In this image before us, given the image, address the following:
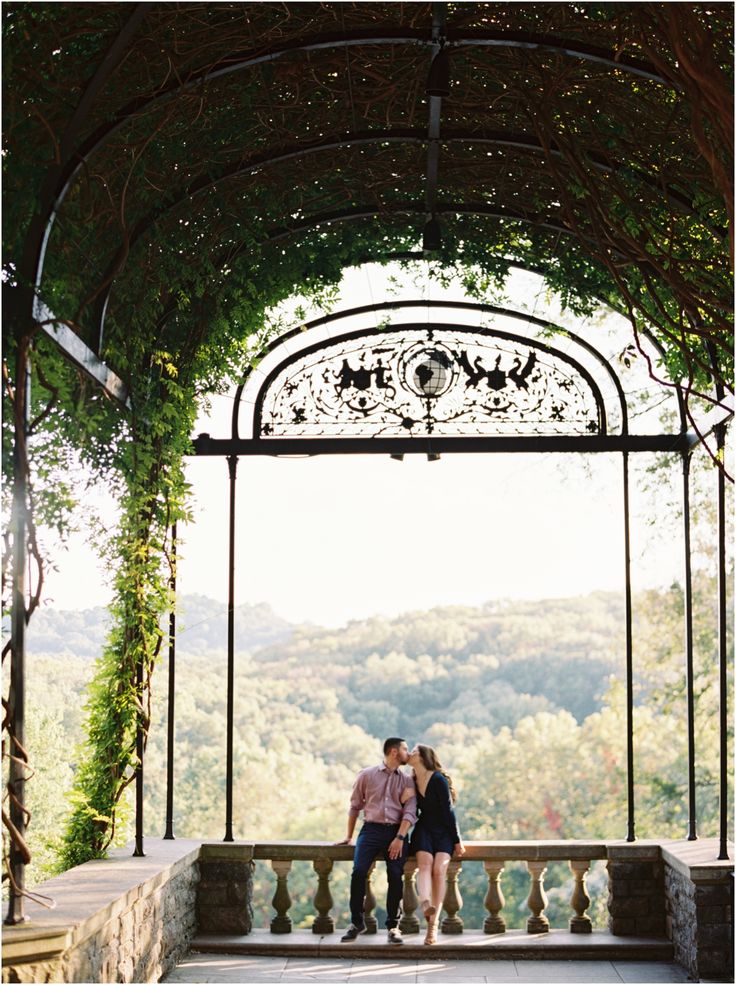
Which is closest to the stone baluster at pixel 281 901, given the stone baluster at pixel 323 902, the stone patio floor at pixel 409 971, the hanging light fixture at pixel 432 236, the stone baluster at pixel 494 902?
the stone baluster at pixel 323 902

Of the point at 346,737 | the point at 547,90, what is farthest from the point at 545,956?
the point at 346,737

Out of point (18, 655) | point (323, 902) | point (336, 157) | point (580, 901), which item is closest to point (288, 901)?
point (323, 902)

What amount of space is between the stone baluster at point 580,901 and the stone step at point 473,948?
0.15 m

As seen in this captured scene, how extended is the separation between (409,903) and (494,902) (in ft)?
1.72

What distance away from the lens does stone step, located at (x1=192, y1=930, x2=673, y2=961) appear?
6.75 metres

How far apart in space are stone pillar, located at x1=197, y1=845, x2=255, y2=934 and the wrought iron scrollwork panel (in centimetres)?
268

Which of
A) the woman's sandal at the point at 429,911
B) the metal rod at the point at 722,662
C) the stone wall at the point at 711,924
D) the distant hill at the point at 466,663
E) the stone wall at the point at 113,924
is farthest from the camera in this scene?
the distant hill at the point at 466,663

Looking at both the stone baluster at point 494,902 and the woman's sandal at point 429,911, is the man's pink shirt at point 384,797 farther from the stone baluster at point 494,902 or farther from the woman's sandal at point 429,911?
the stone baluster at point 494,902

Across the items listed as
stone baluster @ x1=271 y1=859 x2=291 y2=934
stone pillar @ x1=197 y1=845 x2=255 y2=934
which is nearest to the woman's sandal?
stone baluster @ x1=271 y1=859 x2=291 y2=934

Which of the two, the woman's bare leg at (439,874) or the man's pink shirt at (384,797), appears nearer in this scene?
the woman's bare leg at (439,874)

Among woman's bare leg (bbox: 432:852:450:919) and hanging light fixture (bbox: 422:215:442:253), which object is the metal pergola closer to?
hanging light fixture (bbox: 422:215:442:253)

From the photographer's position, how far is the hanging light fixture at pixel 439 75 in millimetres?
4926

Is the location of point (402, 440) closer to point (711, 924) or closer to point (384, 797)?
point (384, 797)

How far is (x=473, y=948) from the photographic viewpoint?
676cm
